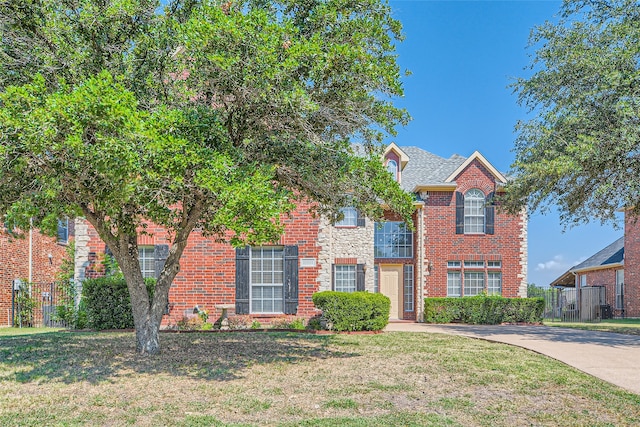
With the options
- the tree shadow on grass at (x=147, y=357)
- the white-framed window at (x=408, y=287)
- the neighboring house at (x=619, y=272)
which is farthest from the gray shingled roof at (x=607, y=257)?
the tree shadow on grass at (x=147, y=357)

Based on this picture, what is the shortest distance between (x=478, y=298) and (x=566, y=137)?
765 cm

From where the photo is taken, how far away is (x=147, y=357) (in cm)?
936

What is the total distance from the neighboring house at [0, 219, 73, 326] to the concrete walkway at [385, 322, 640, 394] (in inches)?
546

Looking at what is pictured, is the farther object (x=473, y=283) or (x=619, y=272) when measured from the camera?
(x=619, y=272)

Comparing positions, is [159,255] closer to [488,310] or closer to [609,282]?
[488,310]

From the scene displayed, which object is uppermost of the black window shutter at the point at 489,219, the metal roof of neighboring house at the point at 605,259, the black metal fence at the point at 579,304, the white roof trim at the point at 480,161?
the white roof trim at the point at 480,161

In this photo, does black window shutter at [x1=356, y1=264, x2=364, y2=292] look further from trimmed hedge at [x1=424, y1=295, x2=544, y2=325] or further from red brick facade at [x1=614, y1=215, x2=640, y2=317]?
red brick facade at [x1=614, y1=215, x2=640, y2=317]

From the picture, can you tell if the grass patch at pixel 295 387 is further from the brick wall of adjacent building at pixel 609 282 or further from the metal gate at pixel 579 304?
the brick wall of adjacent building at pixel 609 282

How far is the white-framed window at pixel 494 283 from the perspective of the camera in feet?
70.8

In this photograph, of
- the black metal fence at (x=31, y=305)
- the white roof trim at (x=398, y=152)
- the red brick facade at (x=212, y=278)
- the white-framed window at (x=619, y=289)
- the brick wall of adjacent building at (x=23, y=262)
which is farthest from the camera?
the white-framed window at (x=619, y=289)

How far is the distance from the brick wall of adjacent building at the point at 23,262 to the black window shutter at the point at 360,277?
1006cm

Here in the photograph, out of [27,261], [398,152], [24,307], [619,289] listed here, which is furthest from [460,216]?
[27,261]

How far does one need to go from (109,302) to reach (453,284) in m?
13.1

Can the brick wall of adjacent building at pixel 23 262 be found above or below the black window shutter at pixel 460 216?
below
